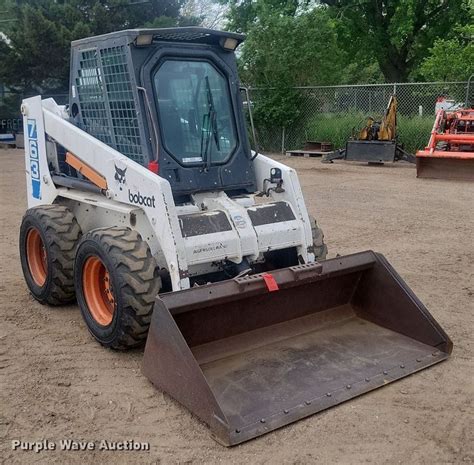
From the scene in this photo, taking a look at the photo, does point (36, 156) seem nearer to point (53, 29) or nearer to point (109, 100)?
point (109, 100)

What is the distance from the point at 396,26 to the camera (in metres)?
22.8

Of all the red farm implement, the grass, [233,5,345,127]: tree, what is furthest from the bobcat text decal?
[233,5,345,127]: tree

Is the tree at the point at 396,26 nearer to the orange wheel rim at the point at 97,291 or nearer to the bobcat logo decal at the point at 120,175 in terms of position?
the bobcat logo decal at the point at 120,175

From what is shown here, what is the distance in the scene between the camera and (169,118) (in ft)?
14.9

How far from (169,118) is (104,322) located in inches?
62.8

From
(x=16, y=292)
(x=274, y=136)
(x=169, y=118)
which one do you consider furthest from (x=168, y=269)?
(x=274, y=136)

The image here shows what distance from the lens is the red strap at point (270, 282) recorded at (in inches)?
154

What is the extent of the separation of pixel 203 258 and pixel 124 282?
0.57m

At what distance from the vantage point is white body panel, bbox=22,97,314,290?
13.4ft

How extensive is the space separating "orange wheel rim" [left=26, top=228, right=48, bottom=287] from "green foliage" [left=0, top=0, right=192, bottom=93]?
1836 centimetres

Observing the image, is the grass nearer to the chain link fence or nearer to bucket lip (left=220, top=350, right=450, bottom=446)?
the chain link fence

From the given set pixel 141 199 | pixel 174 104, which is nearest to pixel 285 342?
pixel 141 199

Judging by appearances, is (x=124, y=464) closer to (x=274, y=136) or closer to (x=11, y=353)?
(x=11, y=353)

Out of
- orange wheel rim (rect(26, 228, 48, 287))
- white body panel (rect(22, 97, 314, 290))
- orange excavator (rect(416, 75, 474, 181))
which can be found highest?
white body panel (rect(22, 97, 314, 290))
